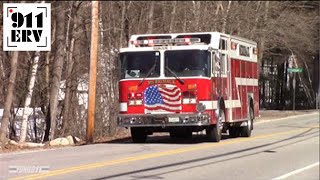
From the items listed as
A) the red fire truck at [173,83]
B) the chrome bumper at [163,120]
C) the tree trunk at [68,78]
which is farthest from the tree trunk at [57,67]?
the chrome bumper at [163,120]

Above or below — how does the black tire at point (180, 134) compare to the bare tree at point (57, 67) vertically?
below

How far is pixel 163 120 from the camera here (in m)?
18.6

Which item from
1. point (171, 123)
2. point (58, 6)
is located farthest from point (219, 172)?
point (58, 6)

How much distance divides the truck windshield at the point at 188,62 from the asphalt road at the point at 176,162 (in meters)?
2.11

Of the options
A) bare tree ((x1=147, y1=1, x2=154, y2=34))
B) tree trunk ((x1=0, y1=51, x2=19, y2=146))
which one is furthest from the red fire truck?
bare tree ((x1=147, y1=1, x2=154, y2=34))

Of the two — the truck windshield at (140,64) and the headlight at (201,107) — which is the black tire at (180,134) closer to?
the headlight at (201,107)

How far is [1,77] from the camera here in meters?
24.5

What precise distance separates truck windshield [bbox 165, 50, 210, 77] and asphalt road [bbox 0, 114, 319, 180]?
83.0 inches

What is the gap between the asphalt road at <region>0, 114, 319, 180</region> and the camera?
40.2 ft

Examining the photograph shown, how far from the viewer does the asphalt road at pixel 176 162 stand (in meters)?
12.3

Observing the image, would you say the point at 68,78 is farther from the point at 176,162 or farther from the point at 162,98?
the point at 176,162

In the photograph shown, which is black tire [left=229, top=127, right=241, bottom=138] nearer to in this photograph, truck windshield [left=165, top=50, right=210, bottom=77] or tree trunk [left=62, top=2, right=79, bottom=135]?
truck windshield [left=165, top=50, right=210, bottom=77]

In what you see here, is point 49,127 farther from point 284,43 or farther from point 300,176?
point 284,43

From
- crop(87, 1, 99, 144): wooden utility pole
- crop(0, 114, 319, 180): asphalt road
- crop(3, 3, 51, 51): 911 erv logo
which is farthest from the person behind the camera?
crop(87, 1, 99, 144): wooden utility pole
